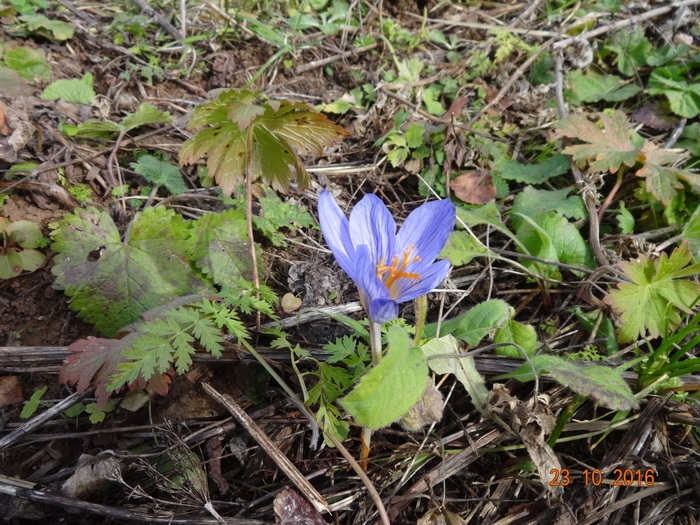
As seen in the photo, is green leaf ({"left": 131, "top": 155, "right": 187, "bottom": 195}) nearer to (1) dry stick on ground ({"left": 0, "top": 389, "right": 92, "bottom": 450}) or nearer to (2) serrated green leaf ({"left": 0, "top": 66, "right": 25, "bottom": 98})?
(2) serrated green leaf ({"left": 0, "top": 66, "right": 25, "bottom": 98})

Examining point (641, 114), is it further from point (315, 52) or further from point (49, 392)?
point (49, 392)

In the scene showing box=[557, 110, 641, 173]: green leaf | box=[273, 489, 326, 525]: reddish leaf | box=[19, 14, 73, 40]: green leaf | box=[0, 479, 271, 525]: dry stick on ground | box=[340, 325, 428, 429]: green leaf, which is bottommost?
box=[0, 479, 271, 525]: dry stick on ground

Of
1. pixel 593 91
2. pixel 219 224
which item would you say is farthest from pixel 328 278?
pixel 593 91

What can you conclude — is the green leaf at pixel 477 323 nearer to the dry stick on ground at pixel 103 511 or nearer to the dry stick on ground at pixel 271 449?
the dry stick on ground at pixel 271 449

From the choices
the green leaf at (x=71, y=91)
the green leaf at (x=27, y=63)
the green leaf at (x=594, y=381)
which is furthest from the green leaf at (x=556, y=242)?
the green leaf at (x=27, y=63)

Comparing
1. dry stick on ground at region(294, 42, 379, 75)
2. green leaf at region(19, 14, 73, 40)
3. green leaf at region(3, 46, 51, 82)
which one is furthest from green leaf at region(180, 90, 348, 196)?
green leaf at region(19, 14, 73, 40)
